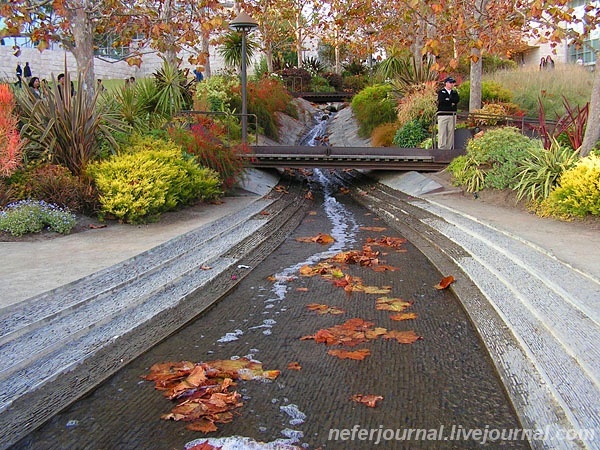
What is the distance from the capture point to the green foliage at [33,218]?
7.78 meters

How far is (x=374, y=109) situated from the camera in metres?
21.8

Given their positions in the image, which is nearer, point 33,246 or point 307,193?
point 33,246

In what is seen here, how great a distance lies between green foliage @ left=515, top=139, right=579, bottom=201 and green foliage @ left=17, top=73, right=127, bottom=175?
7022 mm

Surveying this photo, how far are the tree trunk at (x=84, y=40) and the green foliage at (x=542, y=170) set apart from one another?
25.4 feet

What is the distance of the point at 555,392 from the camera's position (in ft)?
12.3

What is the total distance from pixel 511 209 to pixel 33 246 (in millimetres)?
7229

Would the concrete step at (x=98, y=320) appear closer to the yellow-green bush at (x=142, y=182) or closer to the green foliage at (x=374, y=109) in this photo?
the yellow-green bush at (x=142, y=182)

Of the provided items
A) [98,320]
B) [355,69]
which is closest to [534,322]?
[98,320]

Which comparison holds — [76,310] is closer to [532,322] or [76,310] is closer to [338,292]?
[338,292]

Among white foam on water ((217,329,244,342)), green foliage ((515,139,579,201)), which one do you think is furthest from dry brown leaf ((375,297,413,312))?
green foliage ((515,139,579,201))

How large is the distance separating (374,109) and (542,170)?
12.2 m

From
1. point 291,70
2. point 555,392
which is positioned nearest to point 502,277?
point 555,392

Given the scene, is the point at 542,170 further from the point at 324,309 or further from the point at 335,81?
the point at 335,81

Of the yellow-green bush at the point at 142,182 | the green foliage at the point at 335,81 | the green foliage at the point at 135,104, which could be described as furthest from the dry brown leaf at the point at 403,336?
the green foliage at the point at 335,81
